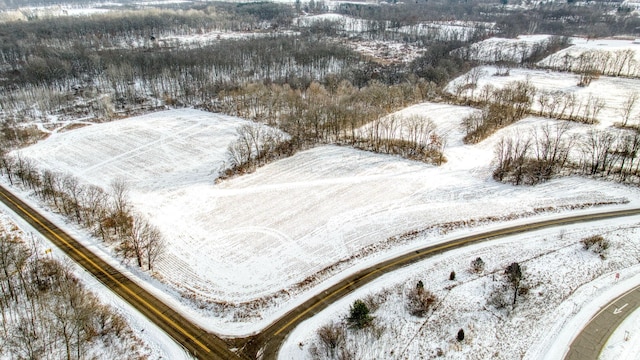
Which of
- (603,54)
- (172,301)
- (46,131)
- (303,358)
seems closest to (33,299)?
(172,301)

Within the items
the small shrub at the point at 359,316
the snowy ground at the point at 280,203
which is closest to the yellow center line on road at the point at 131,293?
the snowy ground at the point at 280,203

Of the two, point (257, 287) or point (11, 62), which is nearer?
point (257, 287)

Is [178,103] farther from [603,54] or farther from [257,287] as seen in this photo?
[603,54]

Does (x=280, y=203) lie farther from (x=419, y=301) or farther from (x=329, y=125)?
(x=329, y=125)

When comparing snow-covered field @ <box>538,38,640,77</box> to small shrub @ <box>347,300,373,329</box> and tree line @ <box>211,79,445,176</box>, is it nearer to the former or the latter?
tree line @ <box>211,79,445,176</box>

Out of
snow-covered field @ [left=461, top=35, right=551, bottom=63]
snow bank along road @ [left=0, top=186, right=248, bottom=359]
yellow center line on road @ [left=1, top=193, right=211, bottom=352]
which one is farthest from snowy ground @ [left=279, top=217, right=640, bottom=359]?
snow-covered field @ [left=461, top=35, right=551, bottom=63]

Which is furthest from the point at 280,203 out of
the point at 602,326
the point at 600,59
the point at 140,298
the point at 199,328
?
the point at 600,59

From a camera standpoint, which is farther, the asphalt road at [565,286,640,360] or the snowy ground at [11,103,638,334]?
the snowy ground at [11,103,638,334]
